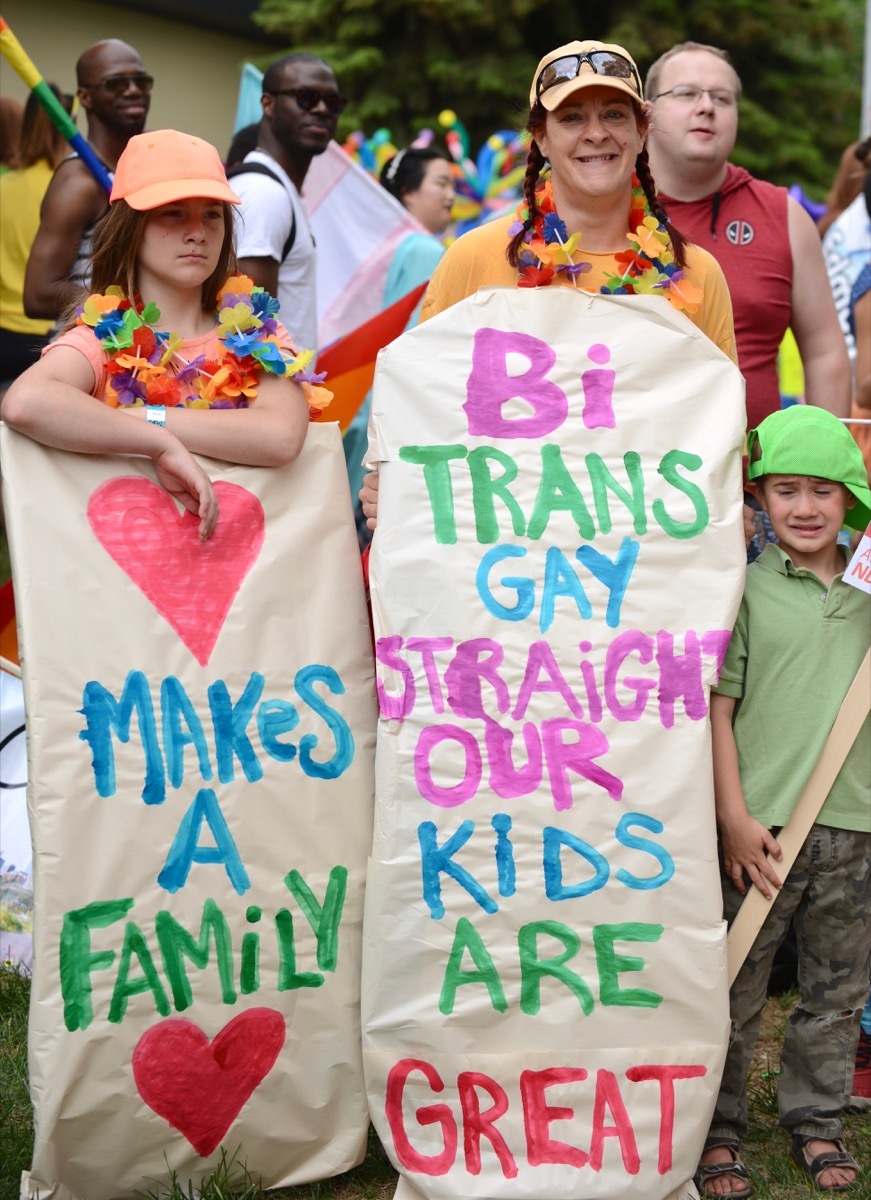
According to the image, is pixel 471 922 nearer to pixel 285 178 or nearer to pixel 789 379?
pixel 285 178

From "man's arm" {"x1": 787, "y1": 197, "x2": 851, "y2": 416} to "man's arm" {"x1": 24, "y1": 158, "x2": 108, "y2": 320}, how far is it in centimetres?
209

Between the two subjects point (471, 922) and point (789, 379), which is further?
point (789, 379)

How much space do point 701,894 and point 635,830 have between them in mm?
163

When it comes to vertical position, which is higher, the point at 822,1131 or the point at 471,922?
the point at 471,922

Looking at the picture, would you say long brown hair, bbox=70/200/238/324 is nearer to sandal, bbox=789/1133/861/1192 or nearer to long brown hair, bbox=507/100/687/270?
long brown hair, bbox=507/100/687/270

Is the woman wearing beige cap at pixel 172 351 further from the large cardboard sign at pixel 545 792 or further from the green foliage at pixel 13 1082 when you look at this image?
the green foliage at pixel 13 1082

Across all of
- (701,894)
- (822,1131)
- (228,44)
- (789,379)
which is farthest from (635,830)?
(228,44)

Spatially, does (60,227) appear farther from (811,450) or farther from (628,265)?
(811,450)

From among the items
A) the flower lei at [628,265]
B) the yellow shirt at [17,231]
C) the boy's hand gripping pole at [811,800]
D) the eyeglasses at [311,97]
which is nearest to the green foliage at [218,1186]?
the boy's hand gripping pole at [811,800]

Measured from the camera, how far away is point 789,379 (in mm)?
9062

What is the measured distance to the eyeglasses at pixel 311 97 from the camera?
15.7 feet

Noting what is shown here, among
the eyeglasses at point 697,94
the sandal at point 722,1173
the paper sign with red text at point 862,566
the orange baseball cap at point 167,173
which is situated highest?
the eyeglasses at point 697,94

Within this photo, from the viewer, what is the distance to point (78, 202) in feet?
15.0

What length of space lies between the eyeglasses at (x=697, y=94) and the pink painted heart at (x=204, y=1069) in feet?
7.87
